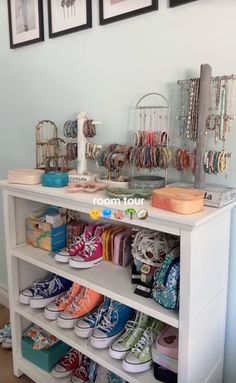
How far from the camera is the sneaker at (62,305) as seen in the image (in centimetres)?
128

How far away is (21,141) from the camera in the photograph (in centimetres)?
177

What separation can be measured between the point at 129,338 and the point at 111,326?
0.29 ft

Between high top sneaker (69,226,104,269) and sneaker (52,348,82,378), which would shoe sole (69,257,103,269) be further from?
sneaker (52,348,82,378)

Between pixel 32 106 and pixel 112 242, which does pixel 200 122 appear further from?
pixel 32 106

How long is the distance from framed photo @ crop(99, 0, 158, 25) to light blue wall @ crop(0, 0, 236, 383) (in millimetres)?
24

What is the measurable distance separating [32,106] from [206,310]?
4.22ft

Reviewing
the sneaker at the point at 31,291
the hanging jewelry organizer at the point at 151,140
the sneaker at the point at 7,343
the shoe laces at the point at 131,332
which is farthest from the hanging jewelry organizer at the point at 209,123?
the sneaker at the point at 7,343

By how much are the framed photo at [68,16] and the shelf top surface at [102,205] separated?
0.71m

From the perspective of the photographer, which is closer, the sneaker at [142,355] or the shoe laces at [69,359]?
the sneaker at [142,355]

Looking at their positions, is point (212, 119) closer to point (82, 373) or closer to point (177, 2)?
point (177, 2)

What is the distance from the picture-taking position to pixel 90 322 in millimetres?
1174

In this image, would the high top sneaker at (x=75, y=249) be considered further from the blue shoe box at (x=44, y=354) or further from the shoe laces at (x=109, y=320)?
the blue shoe box at (x=44, y=354)

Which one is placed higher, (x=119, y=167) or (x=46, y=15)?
(x=46, y=15)

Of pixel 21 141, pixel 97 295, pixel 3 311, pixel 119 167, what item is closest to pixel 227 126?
pixel 119 167
